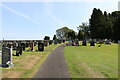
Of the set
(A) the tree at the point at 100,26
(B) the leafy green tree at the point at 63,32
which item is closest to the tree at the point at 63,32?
(B) the leafy green tree at the point at 63,32

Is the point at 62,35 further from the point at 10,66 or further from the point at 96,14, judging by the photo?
the point at 10,66

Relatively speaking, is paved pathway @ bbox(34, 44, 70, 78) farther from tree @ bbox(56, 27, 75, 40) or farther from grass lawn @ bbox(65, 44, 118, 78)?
tree @ bbox(56, 27, 75, 40)

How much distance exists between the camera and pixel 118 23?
56.0m

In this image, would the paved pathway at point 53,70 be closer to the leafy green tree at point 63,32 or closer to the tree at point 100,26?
the tree at point 100,26

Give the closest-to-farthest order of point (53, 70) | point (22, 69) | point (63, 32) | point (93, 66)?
point (53, 70) → point (22, 69) → point (93, 66) → point (63, 32)

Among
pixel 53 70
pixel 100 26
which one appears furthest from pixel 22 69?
pixel 100 26

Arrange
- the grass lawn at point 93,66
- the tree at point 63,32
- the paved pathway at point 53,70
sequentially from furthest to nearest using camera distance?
the tree at point 63,32 → the grass lawn at point 93,66 → the paved pathway at point 53,70

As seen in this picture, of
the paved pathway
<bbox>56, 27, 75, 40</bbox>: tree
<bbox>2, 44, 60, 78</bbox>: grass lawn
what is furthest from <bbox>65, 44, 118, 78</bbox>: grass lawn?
<bbox>56, 27, 75, 40</bbox>: tree

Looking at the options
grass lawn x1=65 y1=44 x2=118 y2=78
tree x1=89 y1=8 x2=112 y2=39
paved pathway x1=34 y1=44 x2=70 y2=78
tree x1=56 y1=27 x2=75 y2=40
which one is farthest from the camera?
tree x1=56 y1=27 x2=75 y2=40

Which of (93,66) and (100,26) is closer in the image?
(93,66)

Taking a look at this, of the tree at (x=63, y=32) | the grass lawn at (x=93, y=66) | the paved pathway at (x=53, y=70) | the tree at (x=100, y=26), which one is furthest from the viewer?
the tree at (x=63, y=32)

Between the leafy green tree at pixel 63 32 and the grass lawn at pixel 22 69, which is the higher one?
the leafy green tree at pixel 63 32

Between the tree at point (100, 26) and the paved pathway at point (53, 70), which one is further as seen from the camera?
the tree at point (100, 26)

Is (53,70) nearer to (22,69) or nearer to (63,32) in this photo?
(22,69)
